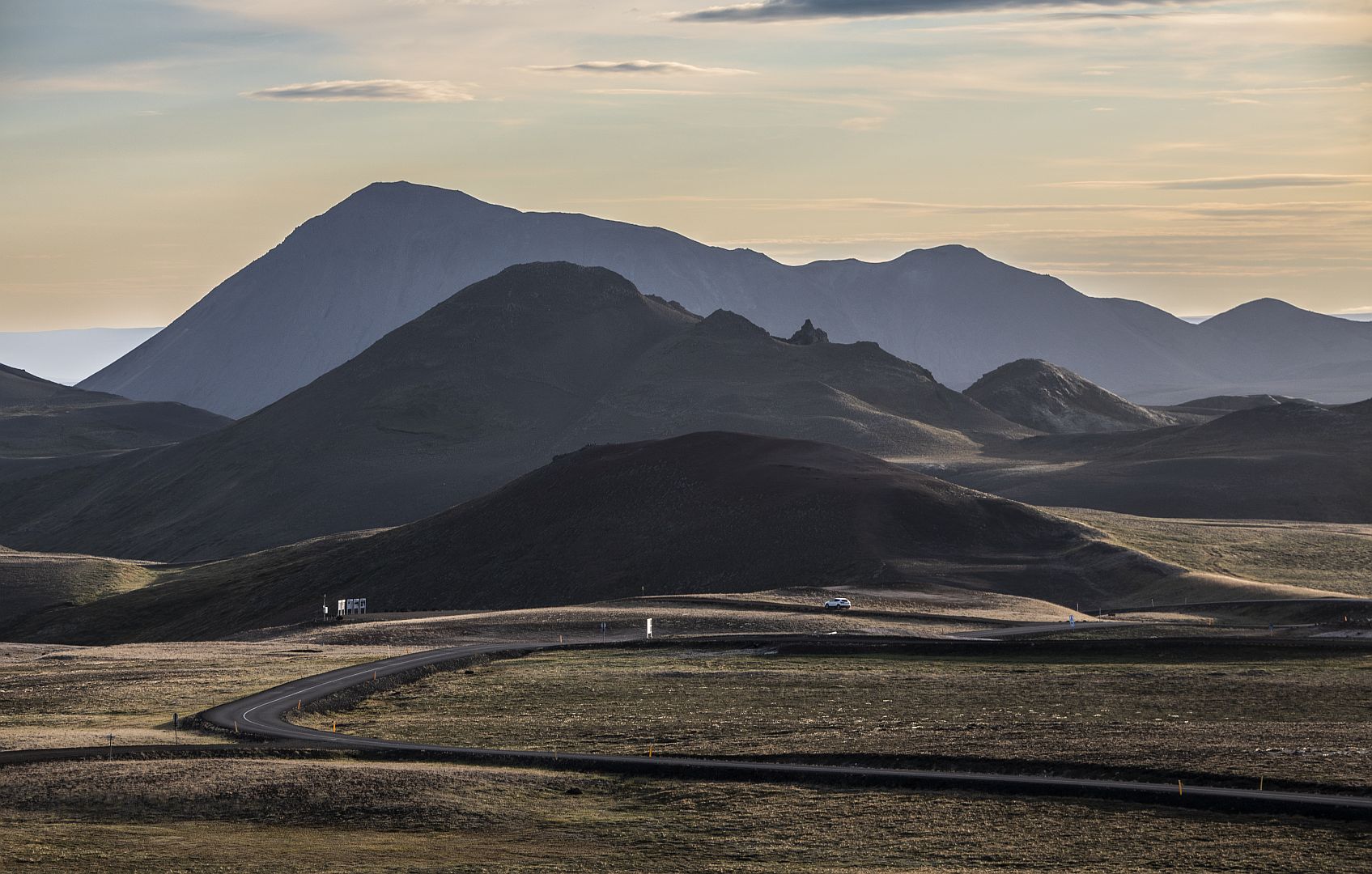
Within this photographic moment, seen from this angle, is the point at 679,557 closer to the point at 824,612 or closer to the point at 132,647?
the point at 824,612

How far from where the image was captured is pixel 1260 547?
509ft

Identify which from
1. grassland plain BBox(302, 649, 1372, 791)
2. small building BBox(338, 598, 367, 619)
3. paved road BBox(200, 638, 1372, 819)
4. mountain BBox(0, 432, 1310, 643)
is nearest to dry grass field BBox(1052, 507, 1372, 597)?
mountain BBox(0, 432, 1310, 643)

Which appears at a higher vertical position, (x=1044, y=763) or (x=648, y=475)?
(x=648, y=475)

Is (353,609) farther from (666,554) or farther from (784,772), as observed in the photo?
(784,772)

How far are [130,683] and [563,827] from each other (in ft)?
132

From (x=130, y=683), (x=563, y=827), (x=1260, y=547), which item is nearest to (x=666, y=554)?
(x=1260, y=547)

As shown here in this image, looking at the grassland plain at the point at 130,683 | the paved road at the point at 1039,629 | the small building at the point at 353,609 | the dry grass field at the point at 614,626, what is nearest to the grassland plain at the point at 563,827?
the grassland plain at the point at 130,683

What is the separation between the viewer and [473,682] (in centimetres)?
7706

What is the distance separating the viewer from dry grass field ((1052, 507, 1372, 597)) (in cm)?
14138

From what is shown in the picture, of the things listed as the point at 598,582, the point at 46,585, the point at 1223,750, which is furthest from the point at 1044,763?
the point at 46,585

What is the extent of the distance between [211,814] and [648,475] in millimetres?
125741

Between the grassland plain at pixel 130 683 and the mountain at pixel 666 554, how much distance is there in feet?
143

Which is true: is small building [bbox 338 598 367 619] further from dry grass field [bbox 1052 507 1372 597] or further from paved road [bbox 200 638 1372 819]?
dry grass field [bbox 1052 507 1372 597]

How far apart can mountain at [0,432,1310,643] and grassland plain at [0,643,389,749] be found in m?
43.4
